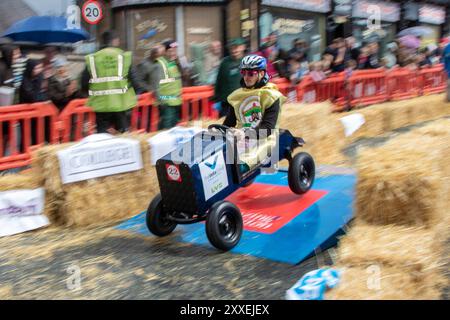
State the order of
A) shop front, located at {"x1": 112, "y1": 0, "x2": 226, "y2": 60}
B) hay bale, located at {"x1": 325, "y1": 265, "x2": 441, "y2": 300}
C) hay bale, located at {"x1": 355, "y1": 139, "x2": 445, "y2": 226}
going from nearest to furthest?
hay bale, located at {"x1": 325, "y1": 265, "x2": 441, "y2": 300} → hay bale, located at {"x1": 355, "y1": 139, "x2": 445, "y2": 226} → shop front, located at {"x1": 112, "y1": 0, "x2": 226, "y2": 60}

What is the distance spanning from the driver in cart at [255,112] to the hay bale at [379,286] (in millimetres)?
2006

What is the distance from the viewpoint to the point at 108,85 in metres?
7.07

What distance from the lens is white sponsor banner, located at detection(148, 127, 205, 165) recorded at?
20.7 feet

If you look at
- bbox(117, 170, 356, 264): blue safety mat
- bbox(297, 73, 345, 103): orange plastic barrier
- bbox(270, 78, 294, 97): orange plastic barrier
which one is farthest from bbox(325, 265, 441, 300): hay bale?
bbox(297, 73, 345, 103): orange plastic barrier

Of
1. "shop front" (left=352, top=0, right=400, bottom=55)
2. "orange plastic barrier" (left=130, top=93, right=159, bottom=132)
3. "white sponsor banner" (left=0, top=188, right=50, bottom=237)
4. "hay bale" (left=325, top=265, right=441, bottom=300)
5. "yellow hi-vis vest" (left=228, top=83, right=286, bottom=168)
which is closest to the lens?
"hay bale" (left=325, top=265, right=441, bottom=300)

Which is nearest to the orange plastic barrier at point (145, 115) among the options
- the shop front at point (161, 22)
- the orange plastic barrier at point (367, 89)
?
the orange plastic barrier at point (367, 89)

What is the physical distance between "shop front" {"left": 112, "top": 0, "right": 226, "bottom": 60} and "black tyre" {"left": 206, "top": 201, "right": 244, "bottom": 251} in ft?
28.3

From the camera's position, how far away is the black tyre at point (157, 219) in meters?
5.07

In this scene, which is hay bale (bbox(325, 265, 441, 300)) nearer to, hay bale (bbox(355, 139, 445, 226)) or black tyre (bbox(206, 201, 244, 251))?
hay bale (bbox(355, 139, 445, 226))

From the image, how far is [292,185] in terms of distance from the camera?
18.9ft

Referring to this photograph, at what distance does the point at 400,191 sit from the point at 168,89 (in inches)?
172

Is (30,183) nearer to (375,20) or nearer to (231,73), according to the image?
(231,73)

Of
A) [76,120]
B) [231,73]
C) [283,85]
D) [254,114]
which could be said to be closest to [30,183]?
[76,120]
